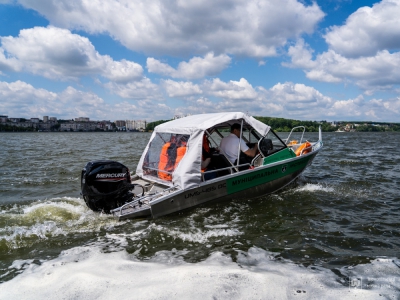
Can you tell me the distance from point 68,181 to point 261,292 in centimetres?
1013

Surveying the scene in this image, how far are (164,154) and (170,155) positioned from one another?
233 millimetres

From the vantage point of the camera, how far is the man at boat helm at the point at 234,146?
8.35m

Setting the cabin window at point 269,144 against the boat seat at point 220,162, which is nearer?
the boat seat at point 220,162

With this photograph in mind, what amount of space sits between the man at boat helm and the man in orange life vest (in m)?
1.17

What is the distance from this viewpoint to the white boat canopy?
23.2 feet

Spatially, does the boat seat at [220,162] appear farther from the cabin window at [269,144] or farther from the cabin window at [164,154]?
the cabin window at [269,144]

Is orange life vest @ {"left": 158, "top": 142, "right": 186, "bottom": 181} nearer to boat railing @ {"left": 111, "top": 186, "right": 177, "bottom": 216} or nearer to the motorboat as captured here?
the motorboat

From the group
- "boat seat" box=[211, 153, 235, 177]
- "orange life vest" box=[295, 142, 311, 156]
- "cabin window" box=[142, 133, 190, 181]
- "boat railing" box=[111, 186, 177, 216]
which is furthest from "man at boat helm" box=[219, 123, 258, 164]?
"orange life vest" box=[295, 142, 311, 156]

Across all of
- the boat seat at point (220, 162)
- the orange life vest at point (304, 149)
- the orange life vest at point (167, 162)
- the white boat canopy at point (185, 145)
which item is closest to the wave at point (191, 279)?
the white boat canopy at point (185, 145)

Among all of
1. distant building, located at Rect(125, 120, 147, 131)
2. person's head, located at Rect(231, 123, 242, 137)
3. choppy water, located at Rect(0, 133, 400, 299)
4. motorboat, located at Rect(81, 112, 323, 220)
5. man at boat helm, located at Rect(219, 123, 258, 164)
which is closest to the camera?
choppy water, located at Rect(0, 133, 400, 299)

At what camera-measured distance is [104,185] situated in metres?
6.62

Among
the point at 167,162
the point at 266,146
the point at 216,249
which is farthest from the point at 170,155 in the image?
the point at 216,249

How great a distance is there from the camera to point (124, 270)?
182 inches

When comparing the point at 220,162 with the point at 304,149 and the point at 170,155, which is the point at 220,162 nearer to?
the point at 170,155
